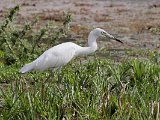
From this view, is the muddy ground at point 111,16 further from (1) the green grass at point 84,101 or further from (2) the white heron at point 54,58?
(1) the green grass at point 84,101

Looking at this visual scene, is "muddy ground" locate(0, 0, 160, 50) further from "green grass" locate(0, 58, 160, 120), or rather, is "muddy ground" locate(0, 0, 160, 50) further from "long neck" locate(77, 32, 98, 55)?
"green grass" locate(0, 58, 160, 120)

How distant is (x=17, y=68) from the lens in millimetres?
11133

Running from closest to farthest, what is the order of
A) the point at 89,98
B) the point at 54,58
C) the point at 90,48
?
the point at 89,98 < the point at 54,58 < the point at 90,48

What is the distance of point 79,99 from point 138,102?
0.60 meters

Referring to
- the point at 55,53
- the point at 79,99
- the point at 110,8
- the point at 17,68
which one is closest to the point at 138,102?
the point at 79,99

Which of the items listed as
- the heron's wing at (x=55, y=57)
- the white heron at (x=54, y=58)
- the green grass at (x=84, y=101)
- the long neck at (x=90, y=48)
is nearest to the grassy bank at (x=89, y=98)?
the green grass at (x=84, y=101)

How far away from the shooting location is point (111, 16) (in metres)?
18.2

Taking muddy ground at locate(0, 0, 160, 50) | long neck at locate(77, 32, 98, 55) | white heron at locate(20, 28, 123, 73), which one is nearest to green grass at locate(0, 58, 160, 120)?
white heron at locate(20, 28, 123, 73)

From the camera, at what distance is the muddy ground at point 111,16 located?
1510 centimetres

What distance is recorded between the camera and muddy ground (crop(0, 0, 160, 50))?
15102mm

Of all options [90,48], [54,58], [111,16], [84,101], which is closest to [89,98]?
[84,101]

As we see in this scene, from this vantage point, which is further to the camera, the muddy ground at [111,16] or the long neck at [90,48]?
the muddy ground at [111,16]

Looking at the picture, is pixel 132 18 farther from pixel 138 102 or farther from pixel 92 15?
pixel 138 102

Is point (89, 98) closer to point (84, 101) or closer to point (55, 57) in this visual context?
point (84, 101)
